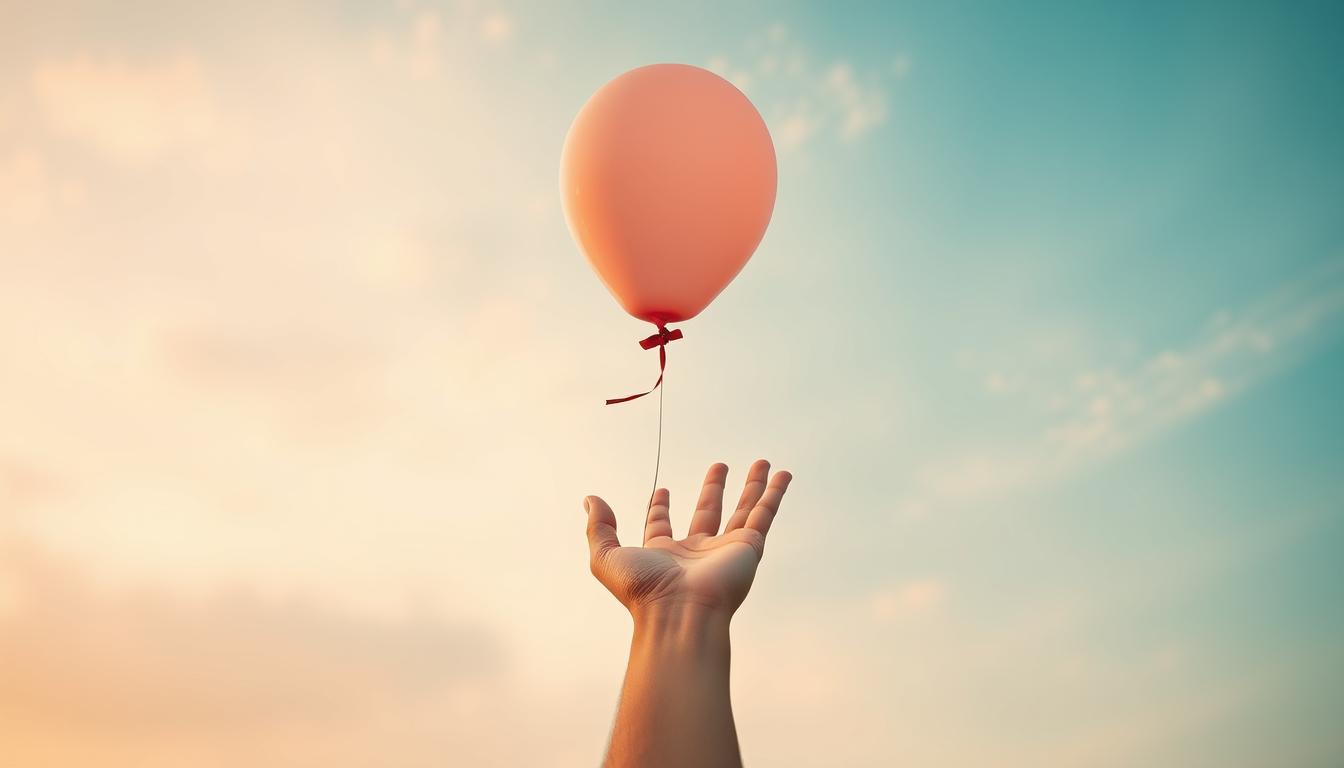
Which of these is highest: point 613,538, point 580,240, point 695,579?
point 580,240

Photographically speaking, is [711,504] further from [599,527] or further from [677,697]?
[677,697]

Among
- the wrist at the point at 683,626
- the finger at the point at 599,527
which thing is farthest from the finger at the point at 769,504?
the wrist at the point at 683,626

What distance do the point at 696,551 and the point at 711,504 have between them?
0.60 m

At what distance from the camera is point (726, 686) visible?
3.87 meters

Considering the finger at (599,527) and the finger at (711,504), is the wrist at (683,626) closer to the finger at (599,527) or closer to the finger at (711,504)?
the finger at (599,527)

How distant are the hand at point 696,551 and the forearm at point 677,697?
0.32 feet

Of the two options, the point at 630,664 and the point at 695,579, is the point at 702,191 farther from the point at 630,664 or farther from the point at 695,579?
the point at 630,664

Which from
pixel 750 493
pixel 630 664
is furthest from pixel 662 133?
pixel 630 664

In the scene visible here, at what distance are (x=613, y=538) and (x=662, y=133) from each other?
2.35 m

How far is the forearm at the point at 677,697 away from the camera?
3.59 m

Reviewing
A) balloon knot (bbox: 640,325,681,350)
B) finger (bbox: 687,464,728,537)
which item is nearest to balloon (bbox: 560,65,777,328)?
balloon knot (bbox: 640,325,681,350)

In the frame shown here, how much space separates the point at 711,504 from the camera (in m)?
5.48

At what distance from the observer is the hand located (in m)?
4.28

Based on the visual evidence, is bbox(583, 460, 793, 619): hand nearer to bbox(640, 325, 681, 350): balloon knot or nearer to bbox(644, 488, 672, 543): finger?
bbox(644, 488, 672, 543): finger
